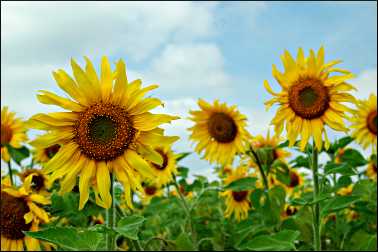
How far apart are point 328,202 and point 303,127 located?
0.51 metres

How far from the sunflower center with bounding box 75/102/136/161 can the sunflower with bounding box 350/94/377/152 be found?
403 cm

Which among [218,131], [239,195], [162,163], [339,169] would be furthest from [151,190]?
[162,163]

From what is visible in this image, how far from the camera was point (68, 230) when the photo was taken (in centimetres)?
235

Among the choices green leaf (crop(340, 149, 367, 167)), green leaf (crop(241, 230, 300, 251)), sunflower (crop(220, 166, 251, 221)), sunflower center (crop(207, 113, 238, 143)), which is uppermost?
sunflower center (crop(207, 113, 238, 143))

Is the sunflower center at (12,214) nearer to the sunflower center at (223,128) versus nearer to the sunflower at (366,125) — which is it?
the sunflower center at (223,128)

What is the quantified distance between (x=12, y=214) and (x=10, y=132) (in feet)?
6.67

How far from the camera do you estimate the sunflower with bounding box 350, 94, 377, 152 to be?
5957mm

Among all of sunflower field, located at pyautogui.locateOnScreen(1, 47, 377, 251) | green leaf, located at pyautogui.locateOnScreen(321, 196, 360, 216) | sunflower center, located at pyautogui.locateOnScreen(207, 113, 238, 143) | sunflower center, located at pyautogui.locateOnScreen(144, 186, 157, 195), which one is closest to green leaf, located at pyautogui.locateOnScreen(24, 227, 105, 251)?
sunflower field, located at pyautogui.locateOnScreen(1, 47, 377, 251)

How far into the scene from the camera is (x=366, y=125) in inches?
237

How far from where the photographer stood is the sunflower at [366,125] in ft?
19.5

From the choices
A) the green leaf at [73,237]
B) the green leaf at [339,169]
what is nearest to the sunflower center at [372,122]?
the green leaf at [339,169]

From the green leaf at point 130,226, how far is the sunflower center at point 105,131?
0.30m

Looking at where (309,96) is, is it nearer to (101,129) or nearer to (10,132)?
(101,129)

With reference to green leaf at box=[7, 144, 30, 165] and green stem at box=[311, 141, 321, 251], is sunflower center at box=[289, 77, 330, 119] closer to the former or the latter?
green stem at box=[311, 141, 321, 251]
